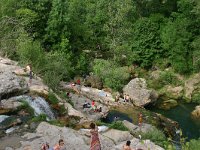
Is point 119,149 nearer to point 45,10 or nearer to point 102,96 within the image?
point 102,96

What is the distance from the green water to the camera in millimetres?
35938

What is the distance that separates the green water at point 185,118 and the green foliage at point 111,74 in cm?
534

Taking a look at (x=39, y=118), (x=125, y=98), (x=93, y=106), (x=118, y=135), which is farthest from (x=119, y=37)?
(x=118, y=135)

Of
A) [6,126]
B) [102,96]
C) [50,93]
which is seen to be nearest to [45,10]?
[102,96]

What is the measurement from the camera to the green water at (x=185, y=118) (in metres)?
35.9

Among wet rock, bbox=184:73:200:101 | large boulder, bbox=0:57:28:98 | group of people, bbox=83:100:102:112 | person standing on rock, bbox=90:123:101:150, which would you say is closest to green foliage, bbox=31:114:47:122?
large boulder, bbox=0:57:28:98

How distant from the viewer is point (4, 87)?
2531 cm

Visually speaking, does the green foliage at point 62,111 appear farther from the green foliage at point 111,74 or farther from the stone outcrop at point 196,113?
the green foliage at point 111,74

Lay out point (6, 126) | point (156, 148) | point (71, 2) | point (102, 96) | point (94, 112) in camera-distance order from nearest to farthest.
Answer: point (156, 148) < point (6, 126) < point (94, 112) < point (102, 96) < point (71, 2)

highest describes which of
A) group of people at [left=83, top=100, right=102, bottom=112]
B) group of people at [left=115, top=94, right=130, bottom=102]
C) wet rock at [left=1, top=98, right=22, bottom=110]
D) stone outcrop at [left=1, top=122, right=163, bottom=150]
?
wet rock at [left=1, top=98, right=22, bottom=110]

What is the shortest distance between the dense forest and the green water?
680 centimetres

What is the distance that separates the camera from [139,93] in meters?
42.2

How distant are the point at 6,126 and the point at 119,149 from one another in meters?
6.64

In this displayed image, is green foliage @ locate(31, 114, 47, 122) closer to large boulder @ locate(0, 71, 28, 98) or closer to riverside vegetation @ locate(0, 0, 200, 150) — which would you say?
large boulder @ locate(0, 71, 28, 98)
